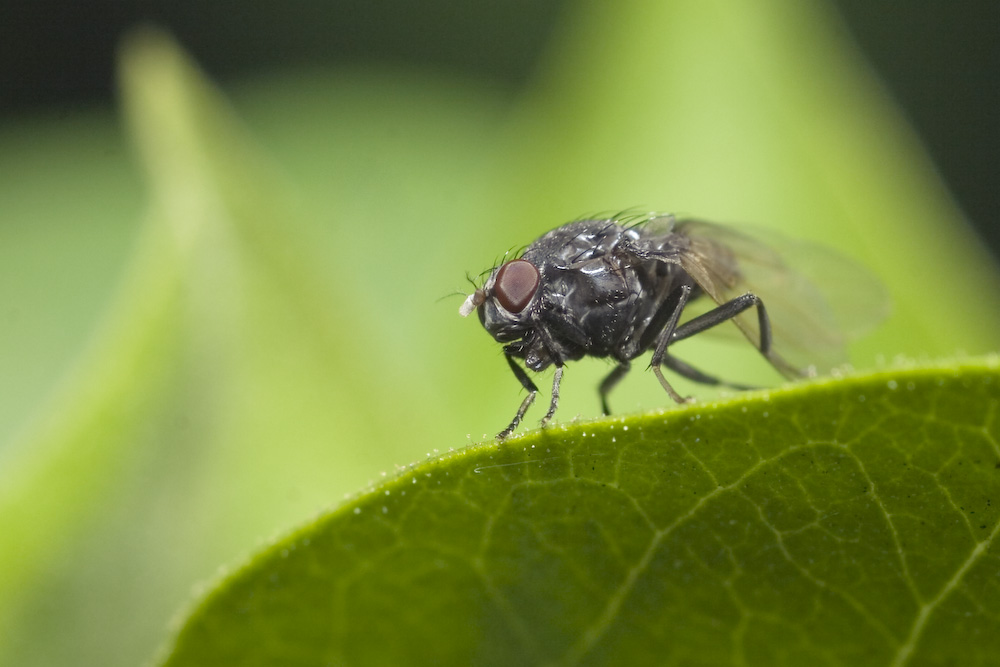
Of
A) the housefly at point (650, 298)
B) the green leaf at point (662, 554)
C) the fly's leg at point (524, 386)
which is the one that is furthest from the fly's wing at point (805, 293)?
the green leaf at point (662, 554)

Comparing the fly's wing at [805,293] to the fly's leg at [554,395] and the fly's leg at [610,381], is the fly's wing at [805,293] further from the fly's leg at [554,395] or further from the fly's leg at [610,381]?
the fly's leg at [554,395]

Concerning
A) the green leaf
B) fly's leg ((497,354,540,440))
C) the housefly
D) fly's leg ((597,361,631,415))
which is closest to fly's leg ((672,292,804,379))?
the housefly

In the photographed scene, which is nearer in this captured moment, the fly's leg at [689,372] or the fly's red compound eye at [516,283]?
the fly's red compound eye at [516,283]

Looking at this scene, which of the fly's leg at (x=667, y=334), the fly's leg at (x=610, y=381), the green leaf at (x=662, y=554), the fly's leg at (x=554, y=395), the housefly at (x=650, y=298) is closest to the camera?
the green leaf at (x=662, y=554)

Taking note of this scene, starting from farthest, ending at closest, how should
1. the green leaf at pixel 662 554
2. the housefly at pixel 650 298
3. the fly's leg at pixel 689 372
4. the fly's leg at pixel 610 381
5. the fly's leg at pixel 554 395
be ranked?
the fly's leg at pixel 689 372 → the fly's leg at pixel 610 381 → the housefly at pixel 650 298 → the fly's leg at pixel 554 395 → the green leaf at pixel 662 554

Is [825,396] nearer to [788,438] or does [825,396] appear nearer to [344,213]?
[788,438]

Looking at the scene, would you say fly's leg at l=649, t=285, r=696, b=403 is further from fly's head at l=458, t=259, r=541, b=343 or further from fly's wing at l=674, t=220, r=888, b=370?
fly's head at l=458, t=259, r=541, b=343

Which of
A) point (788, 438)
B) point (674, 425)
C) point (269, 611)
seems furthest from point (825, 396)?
point (269, 611)
